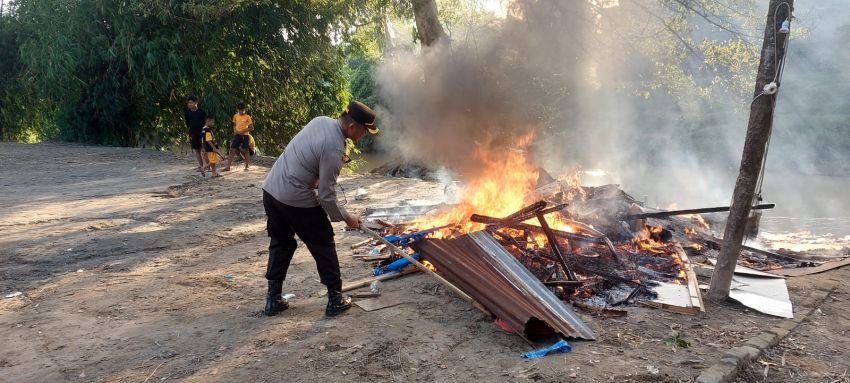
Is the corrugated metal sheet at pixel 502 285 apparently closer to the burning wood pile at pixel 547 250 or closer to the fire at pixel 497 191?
the burning wood pile at pixel 547 250

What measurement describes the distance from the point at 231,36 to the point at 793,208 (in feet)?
56.5

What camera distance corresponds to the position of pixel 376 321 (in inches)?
172

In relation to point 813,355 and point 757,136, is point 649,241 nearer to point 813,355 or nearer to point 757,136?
point 757,136

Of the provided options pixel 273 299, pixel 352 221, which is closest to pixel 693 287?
pixel 352 221

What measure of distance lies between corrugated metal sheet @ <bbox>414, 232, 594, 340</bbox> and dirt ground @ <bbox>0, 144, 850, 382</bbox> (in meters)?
0.15

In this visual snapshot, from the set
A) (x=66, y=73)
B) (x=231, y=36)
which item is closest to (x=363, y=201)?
(x=231, y=36)

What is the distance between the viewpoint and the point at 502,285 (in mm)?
4465

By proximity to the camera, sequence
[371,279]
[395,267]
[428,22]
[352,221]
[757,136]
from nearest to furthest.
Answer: [352,221]
[757,136]
[371,279]
[395,267]
[428,22]

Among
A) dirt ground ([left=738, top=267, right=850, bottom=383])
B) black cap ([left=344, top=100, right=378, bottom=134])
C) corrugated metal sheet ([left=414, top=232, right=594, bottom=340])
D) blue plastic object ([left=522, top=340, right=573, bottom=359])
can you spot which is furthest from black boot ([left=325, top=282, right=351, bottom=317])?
dirt ground ([left=738, top=267, right=850, bottom=383])

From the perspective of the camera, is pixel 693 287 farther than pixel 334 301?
Yes

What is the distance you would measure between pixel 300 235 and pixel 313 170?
562mm

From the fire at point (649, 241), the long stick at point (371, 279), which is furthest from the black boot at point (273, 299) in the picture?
the fire at point (649, 241)

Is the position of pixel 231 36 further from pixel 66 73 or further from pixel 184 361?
pixel 184 361

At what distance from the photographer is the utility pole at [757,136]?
448cm
